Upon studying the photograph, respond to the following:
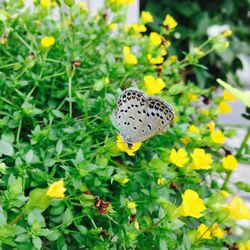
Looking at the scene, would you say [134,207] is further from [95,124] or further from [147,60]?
[147,60]

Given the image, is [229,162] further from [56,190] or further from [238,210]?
[56,190]

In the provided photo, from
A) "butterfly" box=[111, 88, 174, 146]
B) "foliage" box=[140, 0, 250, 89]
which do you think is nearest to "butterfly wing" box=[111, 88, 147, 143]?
"butterfly" box=[111, 88, 174, 146]

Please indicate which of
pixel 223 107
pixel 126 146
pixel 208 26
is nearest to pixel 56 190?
pixel 126 146

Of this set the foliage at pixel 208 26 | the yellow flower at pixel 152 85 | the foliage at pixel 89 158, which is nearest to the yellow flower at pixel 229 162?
the foliage at pixel 89 158

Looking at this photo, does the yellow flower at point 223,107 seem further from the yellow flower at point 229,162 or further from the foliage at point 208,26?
the foliage at point 208,26

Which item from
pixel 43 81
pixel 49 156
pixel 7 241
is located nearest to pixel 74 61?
pixel 43 81

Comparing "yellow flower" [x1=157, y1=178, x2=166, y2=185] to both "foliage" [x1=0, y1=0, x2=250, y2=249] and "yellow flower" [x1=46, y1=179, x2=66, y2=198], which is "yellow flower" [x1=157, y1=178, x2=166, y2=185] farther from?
"yellow flower" [x1=46, y1=179, x2=66, y2=198]
